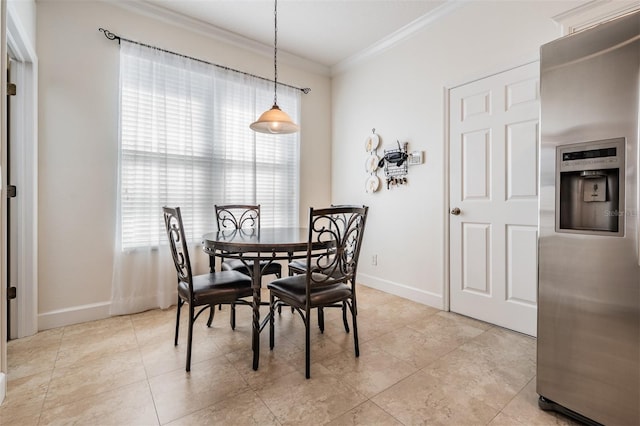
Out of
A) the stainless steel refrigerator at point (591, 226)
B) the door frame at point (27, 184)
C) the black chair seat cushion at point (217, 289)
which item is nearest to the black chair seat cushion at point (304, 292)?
the black chair seat cushion at point (217, 289)

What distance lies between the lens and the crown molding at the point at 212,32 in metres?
2.69

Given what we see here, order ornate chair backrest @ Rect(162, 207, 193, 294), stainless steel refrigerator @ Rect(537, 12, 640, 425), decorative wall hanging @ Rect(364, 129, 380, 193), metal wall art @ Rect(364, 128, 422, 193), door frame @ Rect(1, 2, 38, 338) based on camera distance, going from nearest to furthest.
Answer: stainless steel refrigerator @ Rect(537, 12, 640, 425) → ornate chair backrest @ Rect(162, 207, 193, 294) → door frame @ Rect(1, 2, 38, 338) → metal wall art @ Rect(364, 128, 422, 193) → decorative wall hanging @ Rect(364, 129, 380, 193)

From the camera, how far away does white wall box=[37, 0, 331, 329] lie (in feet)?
7.74

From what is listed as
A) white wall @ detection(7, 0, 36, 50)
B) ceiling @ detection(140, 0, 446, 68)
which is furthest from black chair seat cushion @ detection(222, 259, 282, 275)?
ceiling @ detection(140, 0, 446, 68)

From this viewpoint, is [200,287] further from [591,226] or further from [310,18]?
[310,18]

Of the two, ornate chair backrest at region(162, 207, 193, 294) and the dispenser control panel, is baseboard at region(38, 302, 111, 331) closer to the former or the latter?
ornate chair backrest at region(162, 207, 193, 294)

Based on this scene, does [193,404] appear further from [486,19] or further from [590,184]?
[486,19]

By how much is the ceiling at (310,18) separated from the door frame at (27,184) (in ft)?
3.89

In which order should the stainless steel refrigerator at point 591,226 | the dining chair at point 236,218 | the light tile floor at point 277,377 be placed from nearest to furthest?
the stainless steel refrigerator at point 591,226, the light tile floor at point 277,377, the dining chair at point 236,218

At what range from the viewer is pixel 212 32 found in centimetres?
308

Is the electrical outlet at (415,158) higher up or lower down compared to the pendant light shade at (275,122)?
lower down

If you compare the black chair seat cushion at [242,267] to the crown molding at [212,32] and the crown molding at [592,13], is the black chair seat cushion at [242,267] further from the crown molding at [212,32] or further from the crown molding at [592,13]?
the crown molding at [592,13]

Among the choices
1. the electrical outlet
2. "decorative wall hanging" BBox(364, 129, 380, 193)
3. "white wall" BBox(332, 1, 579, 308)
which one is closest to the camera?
"white wall" BBox(332, 1, 579, 308)

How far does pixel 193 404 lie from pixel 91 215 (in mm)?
1932
